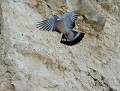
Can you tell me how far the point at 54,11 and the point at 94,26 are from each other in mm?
641

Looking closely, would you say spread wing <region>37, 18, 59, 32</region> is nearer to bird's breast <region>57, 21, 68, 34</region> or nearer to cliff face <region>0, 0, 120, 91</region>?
bird's breast <region>57, 21, 68, 34</region>

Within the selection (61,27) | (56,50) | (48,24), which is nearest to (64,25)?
(61,27)

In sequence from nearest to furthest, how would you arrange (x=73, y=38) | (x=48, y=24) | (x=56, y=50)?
(x=48, y=24)
(x=73, y=38)
(x=56, y=50)

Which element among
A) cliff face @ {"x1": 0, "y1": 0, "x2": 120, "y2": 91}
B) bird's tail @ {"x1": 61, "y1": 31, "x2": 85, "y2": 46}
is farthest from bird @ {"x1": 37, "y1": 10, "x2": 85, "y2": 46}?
cliff face @ {"x1": 0, "y1": 0, "x2": 120, "y2": 91}

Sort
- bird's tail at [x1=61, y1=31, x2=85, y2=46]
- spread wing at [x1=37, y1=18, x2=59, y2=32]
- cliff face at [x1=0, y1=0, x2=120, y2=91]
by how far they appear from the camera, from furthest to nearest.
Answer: bird's tail at [x1=61, y1=31, x2=85, y2=46] → cliff face at [x1=0, y1=0, x2=120, y2=91] → spread wing at [x1=37, y1=18, x2=59, y2=32]

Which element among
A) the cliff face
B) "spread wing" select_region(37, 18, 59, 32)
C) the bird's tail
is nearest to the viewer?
"spread wing" select_region(37, 18, 59, 32)

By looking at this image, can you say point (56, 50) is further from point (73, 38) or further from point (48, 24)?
point (48, 24)

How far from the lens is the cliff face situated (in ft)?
15.7

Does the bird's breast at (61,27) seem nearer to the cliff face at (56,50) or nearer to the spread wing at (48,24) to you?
the spread wing at (48,24)

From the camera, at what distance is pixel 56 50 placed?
526cm

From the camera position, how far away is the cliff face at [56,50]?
478 cm

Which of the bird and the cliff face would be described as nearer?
the bird

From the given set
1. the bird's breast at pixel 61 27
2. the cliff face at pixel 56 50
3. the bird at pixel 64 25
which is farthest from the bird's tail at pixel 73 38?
the cliff face at pixel 56 50

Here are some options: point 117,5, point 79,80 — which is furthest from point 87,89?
point 117,5
